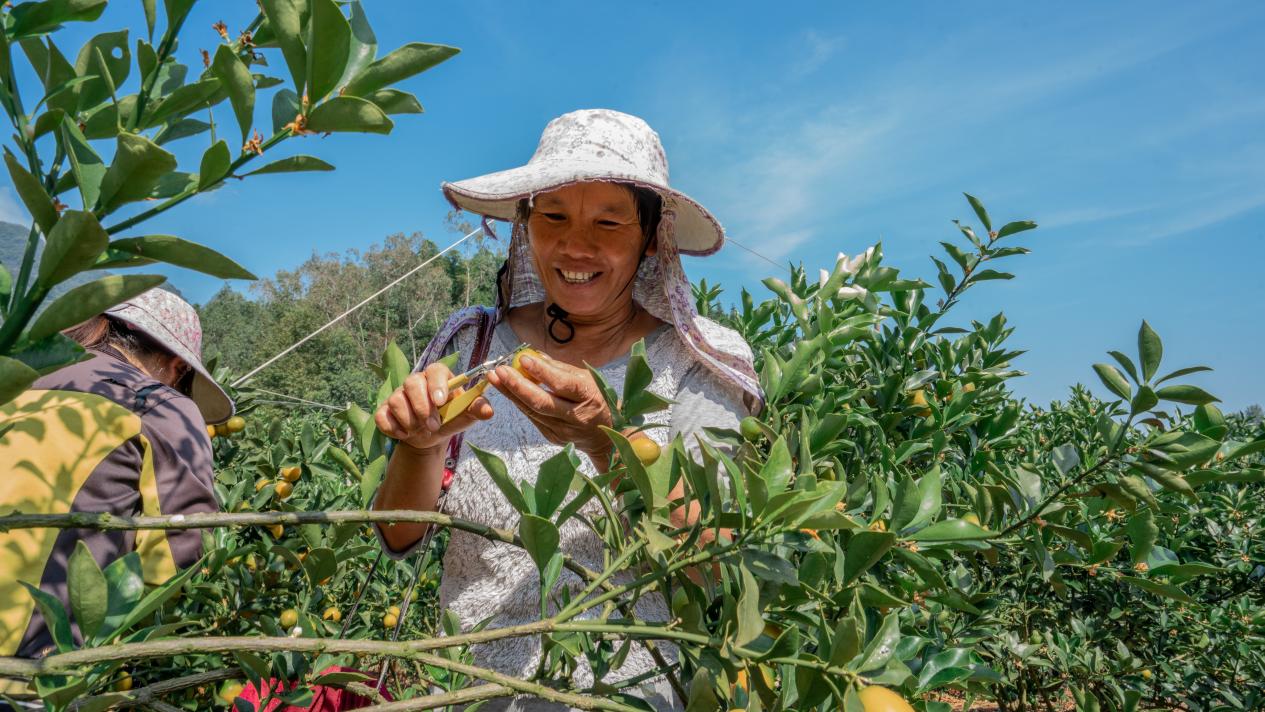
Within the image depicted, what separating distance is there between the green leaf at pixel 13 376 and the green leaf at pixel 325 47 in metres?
0.20

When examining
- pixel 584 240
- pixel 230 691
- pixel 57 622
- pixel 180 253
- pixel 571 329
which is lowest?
pixel 230 691

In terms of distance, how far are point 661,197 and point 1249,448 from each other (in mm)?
942

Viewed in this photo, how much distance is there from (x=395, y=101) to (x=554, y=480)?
0.95 ft

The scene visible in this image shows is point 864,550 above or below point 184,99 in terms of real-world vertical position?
below

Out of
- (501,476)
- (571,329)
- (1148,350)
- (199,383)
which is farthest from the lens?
(199,383)

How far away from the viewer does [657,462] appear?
65cm

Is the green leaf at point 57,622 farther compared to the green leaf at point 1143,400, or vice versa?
the green leaf at point 1143,400

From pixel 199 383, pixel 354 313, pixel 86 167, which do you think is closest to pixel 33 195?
pixel 86 167

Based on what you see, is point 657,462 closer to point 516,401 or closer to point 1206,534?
point 516,401

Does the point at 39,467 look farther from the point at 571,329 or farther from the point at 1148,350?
the point at 1148,350

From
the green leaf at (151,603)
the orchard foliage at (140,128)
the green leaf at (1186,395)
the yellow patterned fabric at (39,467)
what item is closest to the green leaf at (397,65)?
the orchard foliage at (140,128)

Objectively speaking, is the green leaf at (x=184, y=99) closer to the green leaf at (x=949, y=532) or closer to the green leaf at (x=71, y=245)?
the green leaf at (x=71, y=245)

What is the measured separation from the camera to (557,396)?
829mm

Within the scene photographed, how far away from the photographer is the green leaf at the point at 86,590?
18.7 inches
